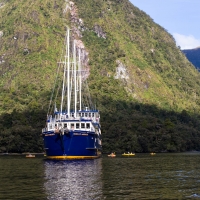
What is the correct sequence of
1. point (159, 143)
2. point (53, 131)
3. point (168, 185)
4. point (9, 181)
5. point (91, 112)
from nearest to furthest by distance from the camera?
point (168, 185) < point (9, 181) < point (53, 131) < point (91, 112) < point (159, 143)

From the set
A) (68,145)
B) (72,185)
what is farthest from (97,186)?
(68,145)

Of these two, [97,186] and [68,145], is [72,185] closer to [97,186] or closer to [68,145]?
[97,186]

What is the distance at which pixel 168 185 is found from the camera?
5038 cm

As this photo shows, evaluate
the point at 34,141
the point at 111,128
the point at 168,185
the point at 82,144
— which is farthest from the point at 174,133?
the point at 168,185

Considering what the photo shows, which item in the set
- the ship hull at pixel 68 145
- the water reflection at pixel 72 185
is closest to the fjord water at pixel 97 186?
the water reflection at pixel 72 185

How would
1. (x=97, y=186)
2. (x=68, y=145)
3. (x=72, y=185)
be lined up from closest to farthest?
(x=97, y=186) < (x=72, y=185) < (x=68, y=145)

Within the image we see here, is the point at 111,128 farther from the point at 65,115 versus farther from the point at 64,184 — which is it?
the point at 64,184

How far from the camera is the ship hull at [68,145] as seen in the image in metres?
91.2

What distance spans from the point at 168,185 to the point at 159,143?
119466 millimetres

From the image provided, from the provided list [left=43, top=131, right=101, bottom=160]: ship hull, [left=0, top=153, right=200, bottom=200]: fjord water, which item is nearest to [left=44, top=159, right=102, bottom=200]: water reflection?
[left=0, top=153, right=200, bottom=200]: fjord water

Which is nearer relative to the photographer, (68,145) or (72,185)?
(72,185)

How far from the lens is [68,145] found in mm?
91375

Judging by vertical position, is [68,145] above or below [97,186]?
above

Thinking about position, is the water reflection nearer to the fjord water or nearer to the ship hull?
the fjord water
